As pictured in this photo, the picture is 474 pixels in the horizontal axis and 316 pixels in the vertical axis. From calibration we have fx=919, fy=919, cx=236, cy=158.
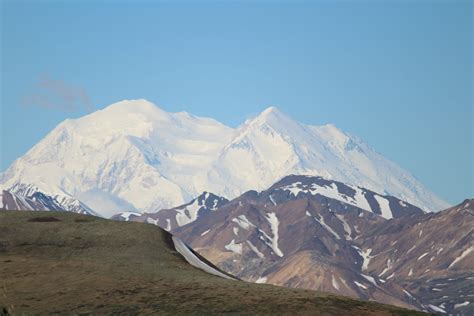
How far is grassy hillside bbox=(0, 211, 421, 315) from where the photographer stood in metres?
91.6

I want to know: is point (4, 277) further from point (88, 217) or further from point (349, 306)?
point (88, 217)

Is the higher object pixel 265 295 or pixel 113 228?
pixel 113 228

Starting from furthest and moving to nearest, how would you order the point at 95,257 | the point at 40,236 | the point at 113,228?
the point at 113,228 < the point at 40,236 < the point at 95,257

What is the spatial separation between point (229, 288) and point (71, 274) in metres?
18.7

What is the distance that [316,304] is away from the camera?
94.4 metres

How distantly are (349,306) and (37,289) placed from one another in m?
32.8

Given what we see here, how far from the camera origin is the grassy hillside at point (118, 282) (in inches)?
3605

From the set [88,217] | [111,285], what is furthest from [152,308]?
[88,217]

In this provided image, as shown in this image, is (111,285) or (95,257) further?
(95,257)

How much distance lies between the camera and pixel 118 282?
102 m

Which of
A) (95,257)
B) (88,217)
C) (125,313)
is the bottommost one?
(125,313)

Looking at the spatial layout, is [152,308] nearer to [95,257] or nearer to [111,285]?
[111,285]

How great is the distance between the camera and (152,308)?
90625 mm

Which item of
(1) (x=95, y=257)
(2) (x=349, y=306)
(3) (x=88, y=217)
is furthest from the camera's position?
(3) (x=88, y=217)
